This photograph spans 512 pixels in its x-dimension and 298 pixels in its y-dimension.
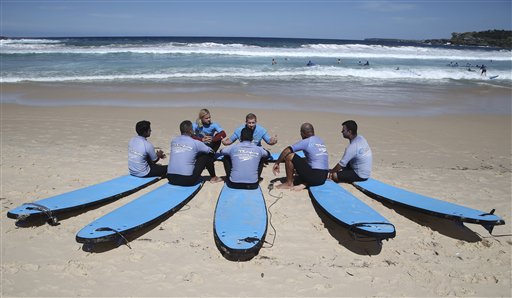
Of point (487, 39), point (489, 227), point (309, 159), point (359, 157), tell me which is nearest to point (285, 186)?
point (309, 159)

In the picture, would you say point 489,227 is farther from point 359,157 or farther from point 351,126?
point 351,126

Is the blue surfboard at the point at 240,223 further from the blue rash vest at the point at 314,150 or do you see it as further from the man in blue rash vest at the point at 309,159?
the blue rash vest at the point at 314,150

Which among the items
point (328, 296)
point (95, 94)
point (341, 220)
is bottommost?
point (328, 296)

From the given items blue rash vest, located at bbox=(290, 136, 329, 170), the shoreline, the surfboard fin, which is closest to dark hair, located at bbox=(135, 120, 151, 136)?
blue rash vest, located at bbox=(290, 136, 329, 170)

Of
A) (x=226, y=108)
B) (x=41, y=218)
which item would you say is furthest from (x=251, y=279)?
(x=226, y=108)

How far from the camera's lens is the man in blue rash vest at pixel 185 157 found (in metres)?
5.82

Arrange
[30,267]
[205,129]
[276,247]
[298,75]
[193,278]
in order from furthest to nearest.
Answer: [298,75] → [205,129] → [276,247] → [30,267] → [193,278]

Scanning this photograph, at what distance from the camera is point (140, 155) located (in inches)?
246

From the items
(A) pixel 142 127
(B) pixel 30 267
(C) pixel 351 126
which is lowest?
(B) pixel 30 267

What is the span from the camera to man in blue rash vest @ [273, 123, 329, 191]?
6.02 m

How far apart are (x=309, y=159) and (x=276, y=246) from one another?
79.6 inches

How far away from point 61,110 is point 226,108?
547 centimetres

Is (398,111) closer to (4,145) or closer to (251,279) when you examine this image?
(251,279)

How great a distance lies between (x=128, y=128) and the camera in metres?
10.1
